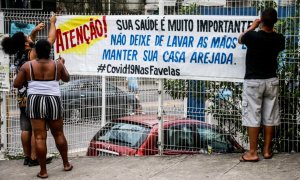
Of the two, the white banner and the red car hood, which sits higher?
the white banner

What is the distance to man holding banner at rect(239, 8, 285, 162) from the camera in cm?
680

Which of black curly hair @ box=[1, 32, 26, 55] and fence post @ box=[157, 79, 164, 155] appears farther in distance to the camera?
fence post @ box=[157, 79, 164, 155]

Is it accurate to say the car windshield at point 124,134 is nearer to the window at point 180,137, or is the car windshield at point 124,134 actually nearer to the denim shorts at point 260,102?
the window at point 180,137

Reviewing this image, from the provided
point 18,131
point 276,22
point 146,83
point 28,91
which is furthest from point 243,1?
point 18,131

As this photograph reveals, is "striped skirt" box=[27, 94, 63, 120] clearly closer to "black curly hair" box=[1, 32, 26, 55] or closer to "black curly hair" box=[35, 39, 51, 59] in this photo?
"black curly hair" box=[35, 39, 51, 59]

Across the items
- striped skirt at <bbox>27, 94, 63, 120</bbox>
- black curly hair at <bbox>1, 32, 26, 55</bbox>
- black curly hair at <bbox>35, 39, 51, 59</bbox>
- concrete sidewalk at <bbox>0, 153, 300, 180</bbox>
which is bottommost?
concrete sidewalk at <bbox>0, 153, 300, 180</bbox>

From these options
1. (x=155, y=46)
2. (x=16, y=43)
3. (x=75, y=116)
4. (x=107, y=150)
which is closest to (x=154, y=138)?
(x=107, y=150)

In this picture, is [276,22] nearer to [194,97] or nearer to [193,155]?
[194,97]

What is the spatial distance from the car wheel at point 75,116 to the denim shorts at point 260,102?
3.13 metres

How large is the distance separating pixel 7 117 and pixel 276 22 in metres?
5.04

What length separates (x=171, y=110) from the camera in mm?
8055

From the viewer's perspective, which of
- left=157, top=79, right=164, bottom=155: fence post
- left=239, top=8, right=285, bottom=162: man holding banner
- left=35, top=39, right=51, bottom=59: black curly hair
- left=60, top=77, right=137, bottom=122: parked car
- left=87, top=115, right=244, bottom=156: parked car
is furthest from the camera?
left=60, top=77, right=137, bottom=122: parked car

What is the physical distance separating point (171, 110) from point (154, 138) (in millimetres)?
564

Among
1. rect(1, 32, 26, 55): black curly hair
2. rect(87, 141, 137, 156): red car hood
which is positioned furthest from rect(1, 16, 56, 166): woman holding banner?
rect(87, 141, 137, 156): red car hood
